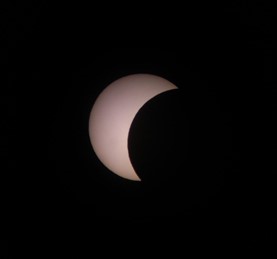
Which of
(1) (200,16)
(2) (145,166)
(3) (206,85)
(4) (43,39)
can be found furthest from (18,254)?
(1) (200,16)

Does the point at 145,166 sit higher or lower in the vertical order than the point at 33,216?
higher

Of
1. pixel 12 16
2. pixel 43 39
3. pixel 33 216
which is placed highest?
pixel 12 16

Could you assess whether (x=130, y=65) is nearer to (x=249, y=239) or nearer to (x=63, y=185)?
(x=63, y=185)

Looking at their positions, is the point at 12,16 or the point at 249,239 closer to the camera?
the point at 249,239
